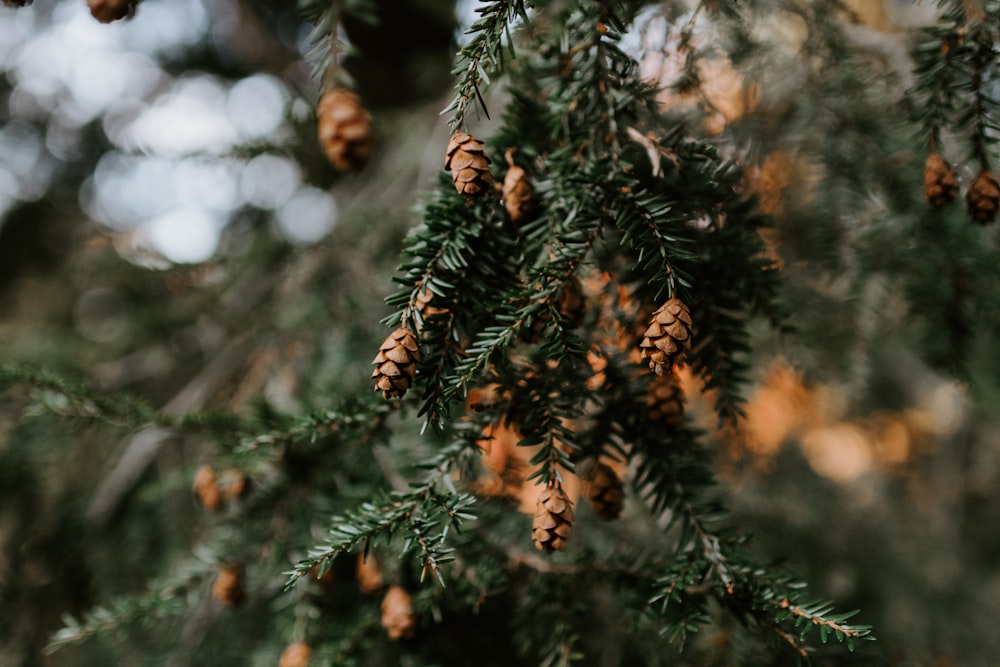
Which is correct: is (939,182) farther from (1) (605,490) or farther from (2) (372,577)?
(2) (372,577)

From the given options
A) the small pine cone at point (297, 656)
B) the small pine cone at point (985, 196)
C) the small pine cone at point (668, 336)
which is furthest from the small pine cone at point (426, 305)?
the small pine cone at point (985, 196)

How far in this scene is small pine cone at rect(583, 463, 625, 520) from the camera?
69 centimetres

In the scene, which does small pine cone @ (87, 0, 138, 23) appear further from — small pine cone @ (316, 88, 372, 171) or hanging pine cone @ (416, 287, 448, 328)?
hanging pine cone @ (416, 287, 448, 328)

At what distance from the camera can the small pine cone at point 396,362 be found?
55 centimetres

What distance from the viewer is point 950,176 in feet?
2.17

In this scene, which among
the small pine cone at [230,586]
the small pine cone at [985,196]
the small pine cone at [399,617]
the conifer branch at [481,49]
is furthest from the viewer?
the small pine cone at [230,586]

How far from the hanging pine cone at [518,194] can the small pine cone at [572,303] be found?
99 millimetres

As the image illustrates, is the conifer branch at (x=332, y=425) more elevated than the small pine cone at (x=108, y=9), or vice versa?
the small pine cone at (x=108, y=9)

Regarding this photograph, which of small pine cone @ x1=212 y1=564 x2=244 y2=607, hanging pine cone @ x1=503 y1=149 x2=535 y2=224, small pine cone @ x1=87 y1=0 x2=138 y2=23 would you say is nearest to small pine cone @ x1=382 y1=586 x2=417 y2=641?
small pine cone @ x1=212 y1=564 x2=244 y2=607

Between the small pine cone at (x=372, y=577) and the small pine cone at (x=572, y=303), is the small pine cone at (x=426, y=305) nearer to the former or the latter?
the small pine cone at (x=572, y=303)

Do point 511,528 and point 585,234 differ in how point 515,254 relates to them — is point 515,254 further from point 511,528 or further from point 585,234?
point 511,528

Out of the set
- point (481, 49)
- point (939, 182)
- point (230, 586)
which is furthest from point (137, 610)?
point (939, 182)

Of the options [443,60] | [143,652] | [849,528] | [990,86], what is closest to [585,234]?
[990,86]

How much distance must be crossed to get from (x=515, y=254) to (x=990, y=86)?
2.19ft
